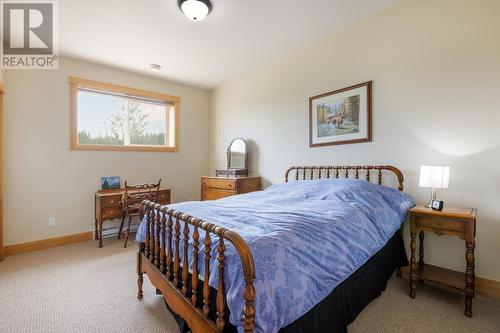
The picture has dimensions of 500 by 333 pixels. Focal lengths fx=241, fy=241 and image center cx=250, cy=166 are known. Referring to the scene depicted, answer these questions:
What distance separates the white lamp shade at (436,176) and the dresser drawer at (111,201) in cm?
366

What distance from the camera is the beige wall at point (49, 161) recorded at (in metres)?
3.07

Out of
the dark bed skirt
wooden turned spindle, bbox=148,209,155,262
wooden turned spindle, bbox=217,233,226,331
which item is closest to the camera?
wooden turned spindle, bbox=217,233,226,331

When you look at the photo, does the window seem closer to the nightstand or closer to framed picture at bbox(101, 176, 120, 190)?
framed picture at bbox(101, 176, 120, 190)

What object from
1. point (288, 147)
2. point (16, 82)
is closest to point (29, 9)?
point (16, 82)

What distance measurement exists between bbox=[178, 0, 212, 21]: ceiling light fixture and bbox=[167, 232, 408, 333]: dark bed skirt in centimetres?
240

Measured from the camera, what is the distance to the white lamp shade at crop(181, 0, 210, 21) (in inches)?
87.9

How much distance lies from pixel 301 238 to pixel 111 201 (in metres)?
3.09

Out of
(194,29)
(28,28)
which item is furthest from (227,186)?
(28,28)

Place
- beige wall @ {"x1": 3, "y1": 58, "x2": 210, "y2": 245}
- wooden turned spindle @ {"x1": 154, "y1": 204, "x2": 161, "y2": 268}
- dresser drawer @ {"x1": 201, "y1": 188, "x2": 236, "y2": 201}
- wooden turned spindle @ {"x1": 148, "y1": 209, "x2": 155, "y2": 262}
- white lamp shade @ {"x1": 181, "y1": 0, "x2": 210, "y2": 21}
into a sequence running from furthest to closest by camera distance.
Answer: dresser drawer @ {"x1": 201, "y1": 188, "x2": 236, "y2": 201} < beige wall @ {"x1": 3, "y1": 58, "x2": 210, "y2": 245} < white lamp shade @ {"x1": 181, "y1": 0, "x2": 210, "y2": 21} < wooden turned spindle @ {"x1": 148, "y1": 209, "x2": 155, "y2": 262} < wooden turned spindle @ {"x1": 154, "y1": 204, "x2": 161, "y2": 268}

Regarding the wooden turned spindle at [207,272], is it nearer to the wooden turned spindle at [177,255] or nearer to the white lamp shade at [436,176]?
the wooden turned spindle at [177,255]

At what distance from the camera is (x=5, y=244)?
301cm

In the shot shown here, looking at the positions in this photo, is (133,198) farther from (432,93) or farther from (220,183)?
(432,93)

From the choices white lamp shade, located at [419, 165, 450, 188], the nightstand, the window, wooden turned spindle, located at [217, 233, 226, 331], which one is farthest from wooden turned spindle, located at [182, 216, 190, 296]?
the window

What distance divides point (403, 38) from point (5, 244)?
16.9 ft
